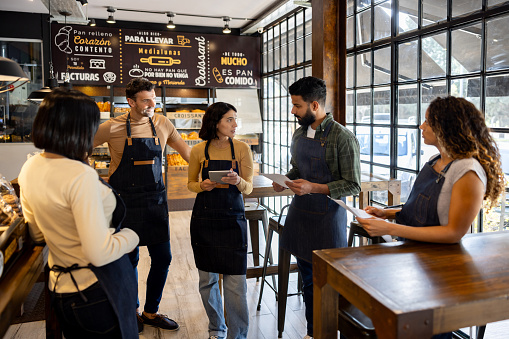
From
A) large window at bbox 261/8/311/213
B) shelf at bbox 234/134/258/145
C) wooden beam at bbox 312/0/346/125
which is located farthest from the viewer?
shelf at bbox 234/134/258/145

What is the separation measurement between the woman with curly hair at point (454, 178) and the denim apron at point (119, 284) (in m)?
1.00

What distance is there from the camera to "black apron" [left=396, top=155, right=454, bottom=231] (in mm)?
1770

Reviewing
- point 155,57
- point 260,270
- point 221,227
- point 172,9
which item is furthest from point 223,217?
point 155,57

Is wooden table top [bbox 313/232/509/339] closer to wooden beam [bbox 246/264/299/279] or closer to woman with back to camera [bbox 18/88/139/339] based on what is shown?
woman with back to camera [bbox 18/88/139/339]

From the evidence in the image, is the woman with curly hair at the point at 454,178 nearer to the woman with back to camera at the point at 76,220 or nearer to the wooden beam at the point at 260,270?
the woman with back to camera at the point at 76,220

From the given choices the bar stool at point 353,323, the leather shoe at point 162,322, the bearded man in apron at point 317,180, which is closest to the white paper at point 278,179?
the bearded man in apron at point 317,180

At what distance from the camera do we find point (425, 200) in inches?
71.7

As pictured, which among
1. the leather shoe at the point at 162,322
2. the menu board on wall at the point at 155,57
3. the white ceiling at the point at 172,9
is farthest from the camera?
the menu board on wall at the point at 155,57

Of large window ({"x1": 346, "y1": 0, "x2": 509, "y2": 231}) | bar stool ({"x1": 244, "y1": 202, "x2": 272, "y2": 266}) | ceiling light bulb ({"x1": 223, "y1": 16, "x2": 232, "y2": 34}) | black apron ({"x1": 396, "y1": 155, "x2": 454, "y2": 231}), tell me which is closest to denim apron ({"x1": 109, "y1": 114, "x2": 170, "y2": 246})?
bar stool ({"x1": 244, "y1": 202, "x2": 272, "y2": 266})

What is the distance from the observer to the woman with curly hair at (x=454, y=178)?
165cm

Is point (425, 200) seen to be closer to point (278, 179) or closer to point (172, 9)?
point (278, 179)

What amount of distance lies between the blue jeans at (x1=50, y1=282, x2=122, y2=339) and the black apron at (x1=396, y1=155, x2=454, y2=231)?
4.28 feet

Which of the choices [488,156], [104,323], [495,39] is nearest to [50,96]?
[104,323]

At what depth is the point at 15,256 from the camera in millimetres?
1595
